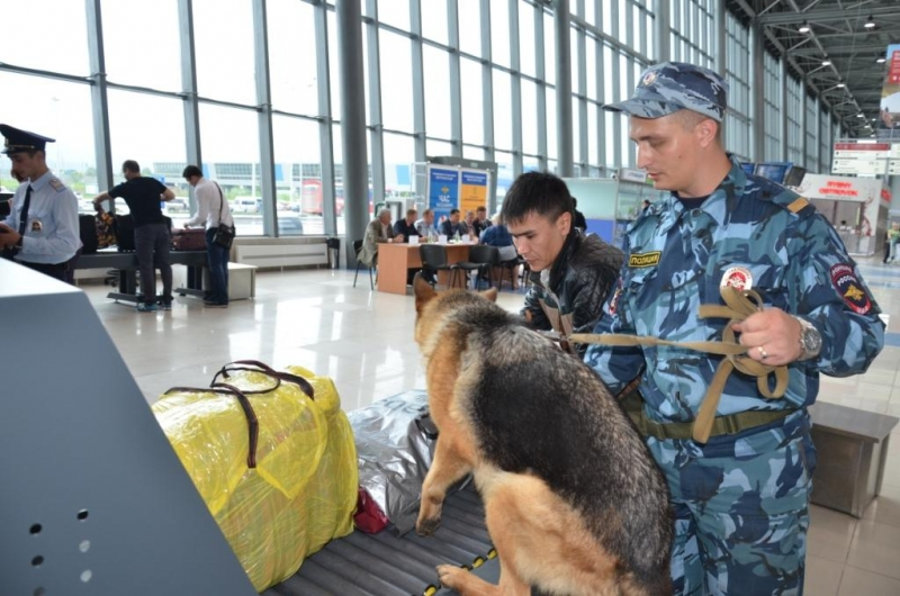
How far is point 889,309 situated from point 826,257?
1073 cm

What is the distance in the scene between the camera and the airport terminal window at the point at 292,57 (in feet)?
40.5

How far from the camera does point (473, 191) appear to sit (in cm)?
1462

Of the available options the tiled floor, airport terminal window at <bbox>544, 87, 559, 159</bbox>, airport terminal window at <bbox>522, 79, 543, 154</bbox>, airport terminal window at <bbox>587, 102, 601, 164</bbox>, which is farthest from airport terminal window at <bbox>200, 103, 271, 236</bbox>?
airport terminal window at <bbox>587, 102, 601, 164</bbox>

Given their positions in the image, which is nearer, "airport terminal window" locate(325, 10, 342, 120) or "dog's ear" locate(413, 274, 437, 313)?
"dog's ear" locate(413, 274, 437, 313)

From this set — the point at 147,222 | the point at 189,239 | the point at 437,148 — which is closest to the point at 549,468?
the point at 147,222

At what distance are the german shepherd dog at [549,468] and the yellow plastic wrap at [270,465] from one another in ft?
1.45

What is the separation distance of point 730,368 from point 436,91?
49.4 ft

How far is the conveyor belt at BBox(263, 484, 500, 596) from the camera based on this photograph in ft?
6.18

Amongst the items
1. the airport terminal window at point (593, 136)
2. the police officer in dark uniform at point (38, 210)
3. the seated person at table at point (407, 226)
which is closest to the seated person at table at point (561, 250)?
the police officer in dark uniform at point (38, 210)

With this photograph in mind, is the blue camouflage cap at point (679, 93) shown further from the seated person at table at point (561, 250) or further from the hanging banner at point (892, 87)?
the hanging banner at point (892, 87)

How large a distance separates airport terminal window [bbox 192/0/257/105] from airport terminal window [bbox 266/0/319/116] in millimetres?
453

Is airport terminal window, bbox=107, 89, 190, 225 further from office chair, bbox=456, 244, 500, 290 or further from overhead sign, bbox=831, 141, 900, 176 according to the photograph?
overhead sign, bbox=831, 141, 900, 176

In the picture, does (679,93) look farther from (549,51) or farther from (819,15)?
(819,15)

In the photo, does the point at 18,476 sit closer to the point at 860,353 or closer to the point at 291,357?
the point at 860,353
